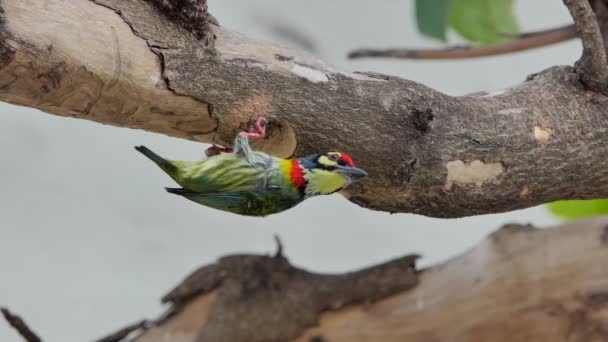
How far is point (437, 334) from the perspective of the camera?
6.31ft

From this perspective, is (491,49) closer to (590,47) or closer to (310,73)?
(590,47)

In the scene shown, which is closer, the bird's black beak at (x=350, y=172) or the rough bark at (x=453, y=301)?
the bird's black beak at (x=350, y=172)

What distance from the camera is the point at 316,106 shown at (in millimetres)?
1610

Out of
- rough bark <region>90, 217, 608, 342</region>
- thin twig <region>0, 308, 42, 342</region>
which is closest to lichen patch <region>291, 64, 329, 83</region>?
rough bark <region>90, 217, 608, 342</region>

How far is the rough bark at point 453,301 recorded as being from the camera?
1776 mm

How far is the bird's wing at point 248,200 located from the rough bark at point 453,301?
2.26ft

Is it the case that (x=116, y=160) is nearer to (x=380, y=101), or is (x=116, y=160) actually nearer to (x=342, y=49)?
(x=342, y=49)

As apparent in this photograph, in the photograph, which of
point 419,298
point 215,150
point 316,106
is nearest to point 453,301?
point 419,298

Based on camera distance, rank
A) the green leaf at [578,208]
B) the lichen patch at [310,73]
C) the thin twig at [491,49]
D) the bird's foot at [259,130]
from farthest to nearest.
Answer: the thin twig at [491,49] → the green leaf at [578,208] → the lichen patch at [310,73] → the bird's foot at [259,130]

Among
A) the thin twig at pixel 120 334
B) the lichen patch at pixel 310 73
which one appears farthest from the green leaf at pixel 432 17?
the thin twig at pixel 120 334

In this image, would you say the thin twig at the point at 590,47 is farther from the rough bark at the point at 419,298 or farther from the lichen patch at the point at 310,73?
the lichen patch at the point at 310,73

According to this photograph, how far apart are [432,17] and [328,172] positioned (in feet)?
6.31

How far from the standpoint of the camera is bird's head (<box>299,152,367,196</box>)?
1379mm

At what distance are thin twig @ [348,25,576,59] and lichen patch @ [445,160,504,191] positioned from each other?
1377 mm
